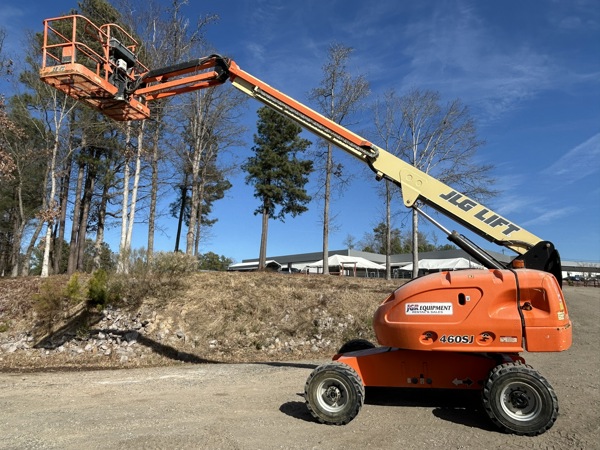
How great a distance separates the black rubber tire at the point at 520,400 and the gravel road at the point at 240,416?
6.1 inches

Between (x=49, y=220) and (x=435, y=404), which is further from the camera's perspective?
(x=49, y=220)

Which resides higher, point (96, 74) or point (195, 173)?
point (195, 173)

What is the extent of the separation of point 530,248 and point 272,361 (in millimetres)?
7615

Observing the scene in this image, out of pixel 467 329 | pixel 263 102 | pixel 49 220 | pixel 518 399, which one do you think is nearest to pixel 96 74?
pixel 263 102

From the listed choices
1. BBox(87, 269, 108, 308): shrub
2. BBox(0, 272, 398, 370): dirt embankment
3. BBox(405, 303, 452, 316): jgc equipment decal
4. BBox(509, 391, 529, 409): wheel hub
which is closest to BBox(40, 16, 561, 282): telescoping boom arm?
BBox(405, 303, 452, 316): jgc equipment decal

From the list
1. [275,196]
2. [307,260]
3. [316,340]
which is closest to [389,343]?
[316,340]

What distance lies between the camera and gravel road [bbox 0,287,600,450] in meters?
5.00

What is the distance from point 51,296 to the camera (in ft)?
45.3

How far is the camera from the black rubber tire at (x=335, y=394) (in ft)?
18.6

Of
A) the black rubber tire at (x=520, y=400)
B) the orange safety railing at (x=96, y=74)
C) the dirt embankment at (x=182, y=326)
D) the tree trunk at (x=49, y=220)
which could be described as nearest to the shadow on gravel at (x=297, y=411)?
the black rubber tire at (x=520, y=400)

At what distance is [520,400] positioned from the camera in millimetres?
5289

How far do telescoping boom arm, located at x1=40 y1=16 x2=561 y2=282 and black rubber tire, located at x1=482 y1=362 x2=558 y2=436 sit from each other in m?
1.76

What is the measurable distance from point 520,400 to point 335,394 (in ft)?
7.41

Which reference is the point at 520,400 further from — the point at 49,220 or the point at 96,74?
the point at 49,220
